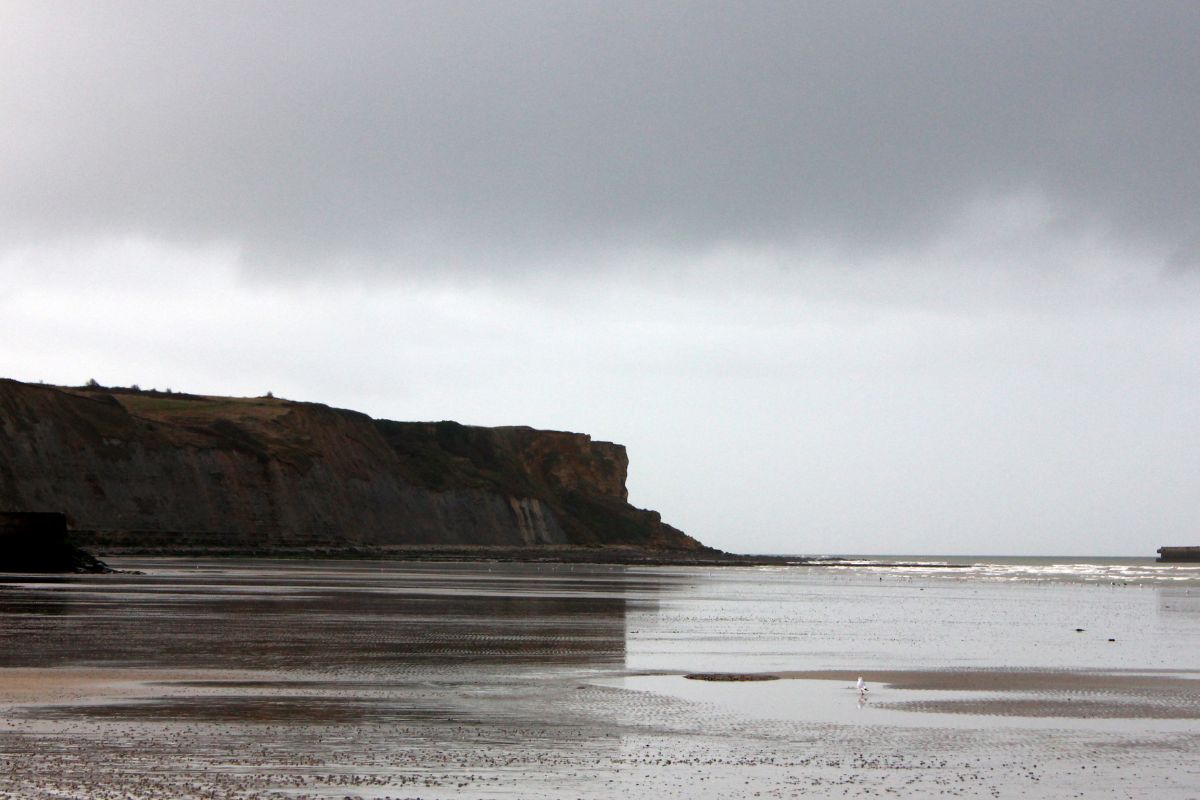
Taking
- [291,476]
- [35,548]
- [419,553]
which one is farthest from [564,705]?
[291,476]

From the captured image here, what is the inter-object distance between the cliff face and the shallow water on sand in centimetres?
5596

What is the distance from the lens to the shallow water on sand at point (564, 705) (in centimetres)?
1138

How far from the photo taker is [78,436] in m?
87.9

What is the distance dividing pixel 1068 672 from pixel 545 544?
113 m

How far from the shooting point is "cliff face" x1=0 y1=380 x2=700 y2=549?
3374 inches

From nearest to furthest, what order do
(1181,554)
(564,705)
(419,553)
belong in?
(564,705) < (419,553) < (1181,554)

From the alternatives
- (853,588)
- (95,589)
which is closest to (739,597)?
(853,588)

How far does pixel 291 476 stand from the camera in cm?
10356

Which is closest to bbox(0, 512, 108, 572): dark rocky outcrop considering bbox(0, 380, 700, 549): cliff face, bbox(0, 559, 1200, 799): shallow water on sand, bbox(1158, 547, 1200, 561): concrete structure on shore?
bbox(0, 559, 1200, 799): shallow water on sand

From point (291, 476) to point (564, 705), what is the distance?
297 feet

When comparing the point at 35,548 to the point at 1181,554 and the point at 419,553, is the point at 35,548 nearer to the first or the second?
the point at 419,553

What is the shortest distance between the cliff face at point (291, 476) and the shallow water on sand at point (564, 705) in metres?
56.0

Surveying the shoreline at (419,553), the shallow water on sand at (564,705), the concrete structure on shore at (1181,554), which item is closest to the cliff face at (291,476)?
the shoreline at (419,553)

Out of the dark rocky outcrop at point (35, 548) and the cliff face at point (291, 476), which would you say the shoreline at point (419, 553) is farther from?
the dark rocky outcrop at point (35, 548)
